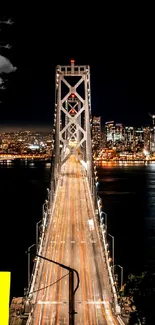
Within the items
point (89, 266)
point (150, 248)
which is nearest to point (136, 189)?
point (150, 248)

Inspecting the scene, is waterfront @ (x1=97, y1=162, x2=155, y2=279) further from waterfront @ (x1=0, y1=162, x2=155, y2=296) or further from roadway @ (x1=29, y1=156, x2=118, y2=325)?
roadway @ (x1=29, y1=156, x2=118, y2=325)

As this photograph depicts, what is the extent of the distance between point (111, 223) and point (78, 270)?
59.6 feet

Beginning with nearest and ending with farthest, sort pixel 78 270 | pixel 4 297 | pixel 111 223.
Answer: pixel 4 297 → pixel 78 270 → pixel 111 223

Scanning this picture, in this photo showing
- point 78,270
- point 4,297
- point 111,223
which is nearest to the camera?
point 4,297

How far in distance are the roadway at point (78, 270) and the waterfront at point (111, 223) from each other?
2514mm

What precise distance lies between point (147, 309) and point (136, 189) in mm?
44995

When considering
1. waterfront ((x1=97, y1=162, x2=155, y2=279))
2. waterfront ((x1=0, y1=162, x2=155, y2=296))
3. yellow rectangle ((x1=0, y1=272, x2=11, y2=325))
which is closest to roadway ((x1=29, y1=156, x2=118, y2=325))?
waterfront ((x1=0, y1=162, x2=155, y2=296))

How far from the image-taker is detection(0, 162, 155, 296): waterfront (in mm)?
21750

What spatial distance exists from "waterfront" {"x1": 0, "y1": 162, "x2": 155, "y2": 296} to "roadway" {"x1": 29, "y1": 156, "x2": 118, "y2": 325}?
2.51m

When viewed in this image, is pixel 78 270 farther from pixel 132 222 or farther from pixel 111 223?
pixel 132 222

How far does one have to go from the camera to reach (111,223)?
32.0 m

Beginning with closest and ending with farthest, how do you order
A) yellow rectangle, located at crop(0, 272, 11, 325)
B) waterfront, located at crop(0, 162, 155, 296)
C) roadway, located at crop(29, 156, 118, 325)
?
1. yellow rectangle, located at crop(0, 272, 11, 325)
2. roadway, located at crop(29, 156, 118, 325)
3. waterfront, located at crop(0, 162, 155, 296)

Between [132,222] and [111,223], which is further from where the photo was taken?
[132,222]

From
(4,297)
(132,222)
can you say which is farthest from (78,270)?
(132,222)
